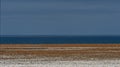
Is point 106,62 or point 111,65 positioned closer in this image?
point 111,65

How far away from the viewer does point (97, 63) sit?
47625 mm

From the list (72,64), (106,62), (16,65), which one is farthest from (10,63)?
(106,62)

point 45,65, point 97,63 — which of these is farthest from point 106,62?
point 45,65

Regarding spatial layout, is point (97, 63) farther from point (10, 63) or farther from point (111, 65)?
point (10, 63)

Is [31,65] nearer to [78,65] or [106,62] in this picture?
[78,65]

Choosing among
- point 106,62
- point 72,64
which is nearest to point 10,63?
point 72,64

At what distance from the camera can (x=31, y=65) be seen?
45688 mm

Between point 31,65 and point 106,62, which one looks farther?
point 106,62

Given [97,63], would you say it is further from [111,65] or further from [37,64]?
[37,64]

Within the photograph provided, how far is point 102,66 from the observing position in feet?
147

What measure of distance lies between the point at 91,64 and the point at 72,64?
5.58 ft

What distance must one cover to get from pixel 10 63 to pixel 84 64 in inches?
279

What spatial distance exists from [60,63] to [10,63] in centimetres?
470

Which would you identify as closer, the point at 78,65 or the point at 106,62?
the point at 78,65
